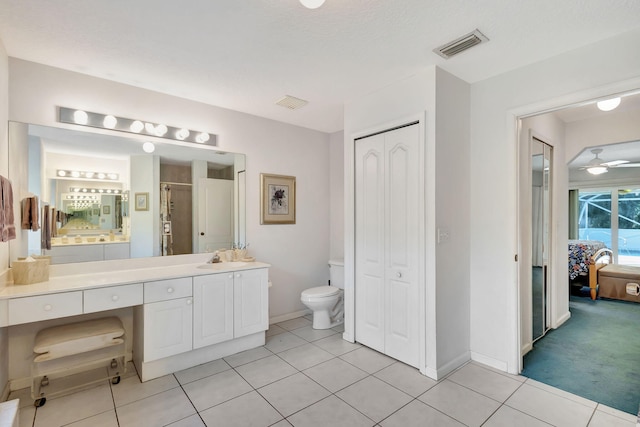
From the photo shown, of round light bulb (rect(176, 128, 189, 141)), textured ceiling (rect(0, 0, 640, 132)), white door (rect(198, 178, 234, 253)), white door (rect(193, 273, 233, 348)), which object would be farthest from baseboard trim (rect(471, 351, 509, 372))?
round light bulb (rect(176, 128, 189, 141))

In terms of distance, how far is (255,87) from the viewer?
2.88m

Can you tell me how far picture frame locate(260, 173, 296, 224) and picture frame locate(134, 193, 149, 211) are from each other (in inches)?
49.0

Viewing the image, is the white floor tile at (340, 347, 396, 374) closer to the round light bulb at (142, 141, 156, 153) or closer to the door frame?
the door frame

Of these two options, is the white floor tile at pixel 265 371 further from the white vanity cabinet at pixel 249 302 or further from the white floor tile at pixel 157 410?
the white floor tile at pixel 157 410

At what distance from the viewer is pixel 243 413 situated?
2051 millimetres

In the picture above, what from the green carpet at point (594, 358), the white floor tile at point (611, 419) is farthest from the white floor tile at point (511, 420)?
the green carpet at point (594, 358)

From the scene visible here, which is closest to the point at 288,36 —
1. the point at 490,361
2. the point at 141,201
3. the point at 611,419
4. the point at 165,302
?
the point at 141,201

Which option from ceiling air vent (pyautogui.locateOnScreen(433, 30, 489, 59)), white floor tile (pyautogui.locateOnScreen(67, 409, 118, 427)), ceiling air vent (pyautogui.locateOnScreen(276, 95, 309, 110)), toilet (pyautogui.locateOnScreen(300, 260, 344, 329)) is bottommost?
white floor tile (pyautogui.locateOnScreen(67, 409, 118, 427))

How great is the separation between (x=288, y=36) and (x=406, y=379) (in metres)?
2.74

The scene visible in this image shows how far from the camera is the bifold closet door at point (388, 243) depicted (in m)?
2.66

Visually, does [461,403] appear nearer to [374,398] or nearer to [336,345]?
[374,398]

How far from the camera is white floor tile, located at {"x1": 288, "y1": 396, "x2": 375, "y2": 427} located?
6.36 feet

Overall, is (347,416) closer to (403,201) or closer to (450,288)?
(450,288)

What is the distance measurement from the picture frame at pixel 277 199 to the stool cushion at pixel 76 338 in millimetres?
1834
